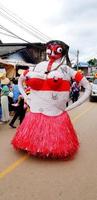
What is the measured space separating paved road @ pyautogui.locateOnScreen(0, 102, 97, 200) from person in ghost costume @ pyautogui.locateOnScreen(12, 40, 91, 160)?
0.86 ft

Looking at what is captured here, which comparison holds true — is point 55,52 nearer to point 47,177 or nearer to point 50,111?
point 50,111

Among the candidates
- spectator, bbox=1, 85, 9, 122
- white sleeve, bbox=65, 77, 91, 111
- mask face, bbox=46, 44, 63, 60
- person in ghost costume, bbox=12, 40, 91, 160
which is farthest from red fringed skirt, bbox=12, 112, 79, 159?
spectator, bbox=1, 85, 9, 122

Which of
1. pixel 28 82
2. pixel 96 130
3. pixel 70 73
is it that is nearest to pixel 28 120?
pixel 28 82

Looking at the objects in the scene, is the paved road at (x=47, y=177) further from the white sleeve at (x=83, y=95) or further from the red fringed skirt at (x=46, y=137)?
the white sleeve at (x=83, y=95)

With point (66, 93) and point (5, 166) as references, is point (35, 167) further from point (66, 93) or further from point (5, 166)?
point (66, 93)

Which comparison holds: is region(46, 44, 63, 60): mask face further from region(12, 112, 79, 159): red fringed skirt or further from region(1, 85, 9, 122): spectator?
region(1, 85, 9, 122): spectator

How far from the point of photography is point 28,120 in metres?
7.24

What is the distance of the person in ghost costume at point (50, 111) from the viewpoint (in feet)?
22.7

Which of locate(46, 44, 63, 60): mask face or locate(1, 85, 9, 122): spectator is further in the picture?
locate(1, 85, 9, 122): spectator

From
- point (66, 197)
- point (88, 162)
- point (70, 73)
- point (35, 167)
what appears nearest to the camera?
point (66, 197)

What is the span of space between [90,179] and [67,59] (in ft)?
9.66

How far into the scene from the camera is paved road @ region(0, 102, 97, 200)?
16.7 feet

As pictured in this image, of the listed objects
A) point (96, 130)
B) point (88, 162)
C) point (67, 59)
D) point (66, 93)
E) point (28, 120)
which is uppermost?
point (67, 59)

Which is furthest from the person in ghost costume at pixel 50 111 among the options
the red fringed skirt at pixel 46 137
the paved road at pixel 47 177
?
the paved road at pixel 47 177
